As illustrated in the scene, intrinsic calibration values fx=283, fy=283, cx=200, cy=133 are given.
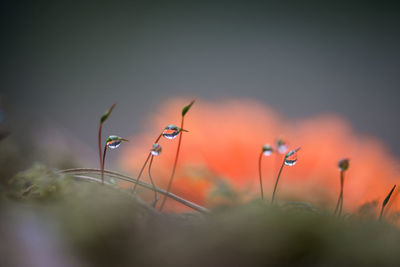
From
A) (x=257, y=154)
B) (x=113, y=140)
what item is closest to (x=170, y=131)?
(x=113, y=140)

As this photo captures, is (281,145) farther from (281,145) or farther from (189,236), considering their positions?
(189,236)

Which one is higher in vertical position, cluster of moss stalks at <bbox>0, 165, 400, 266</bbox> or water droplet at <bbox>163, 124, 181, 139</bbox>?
water droplet at <bbox>163, 124, 181, 139</bbox>

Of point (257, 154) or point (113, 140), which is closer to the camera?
point (113, 140)

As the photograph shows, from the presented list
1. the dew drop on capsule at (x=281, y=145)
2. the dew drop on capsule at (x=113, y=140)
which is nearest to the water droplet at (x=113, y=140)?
the dew drop on capsule at (x=113, y=140)

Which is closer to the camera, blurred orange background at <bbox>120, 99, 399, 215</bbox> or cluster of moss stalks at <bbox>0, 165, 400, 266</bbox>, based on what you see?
cluster of moss stalks at <bbox>0, 165, 400, 266</bbox>

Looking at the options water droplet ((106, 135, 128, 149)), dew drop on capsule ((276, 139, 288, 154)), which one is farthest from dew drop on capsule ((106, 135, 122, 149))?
dew drop on capsule ((276, 139, 288, 154))

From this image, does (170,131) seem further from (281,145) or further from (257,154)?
(257,154)

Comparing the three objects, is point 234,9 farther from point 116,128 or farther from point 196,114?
point 196,114

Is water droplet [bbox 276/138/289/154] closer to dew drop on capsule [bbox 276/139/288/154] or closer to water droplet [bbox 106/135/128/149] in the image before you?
dew drop on capsule [bbox 276/139/288/154]

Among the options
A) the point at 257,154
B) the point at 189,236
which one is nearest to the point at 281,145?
the point at 189,236
